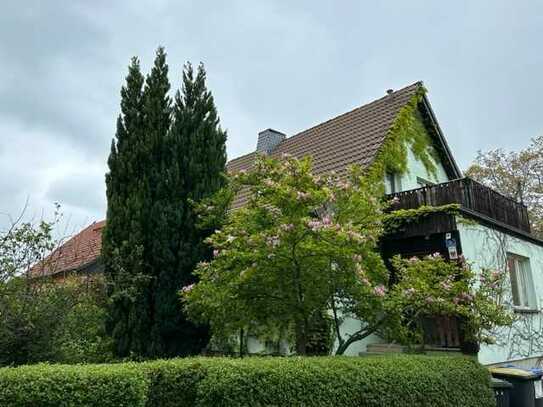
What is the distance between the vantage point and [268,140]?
18500mm

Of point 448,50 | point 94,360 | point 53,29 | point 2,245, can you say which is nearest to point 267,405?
point 94,360

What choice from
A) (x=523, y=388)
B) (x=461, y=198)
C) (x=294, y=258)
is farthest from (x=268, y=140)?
(x=523, y=388)

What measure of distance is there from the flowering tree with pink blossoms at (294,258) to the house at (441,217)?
2.69m

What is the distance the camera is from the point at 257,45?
11.8 metres

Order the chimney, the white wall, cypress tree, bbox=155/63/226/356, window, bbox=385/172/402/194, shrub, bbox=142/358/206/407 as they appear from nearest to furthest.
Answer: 1. shrub, bbox=142/358/206/407
2. cypress tree, bbox=155/63/226/356
3. the white wall
4. window, bbox=385/172/402/194
5. the chimney

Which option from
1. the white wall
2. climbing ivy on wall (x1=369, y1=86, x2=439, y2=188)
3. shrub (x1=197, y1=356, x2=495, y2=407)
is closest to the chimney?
climbing ivy on wall (x1=369, y1=86, x2=439, y2=188)

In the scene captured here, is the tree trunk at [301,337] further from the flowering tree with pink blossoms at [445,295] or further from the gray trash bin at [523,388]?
the gray trash bin at [523,388]

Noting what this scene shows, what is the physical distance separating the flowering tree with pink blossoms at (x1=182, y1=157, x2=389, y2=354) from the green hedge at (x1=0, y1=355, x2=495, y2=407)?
1.45 m

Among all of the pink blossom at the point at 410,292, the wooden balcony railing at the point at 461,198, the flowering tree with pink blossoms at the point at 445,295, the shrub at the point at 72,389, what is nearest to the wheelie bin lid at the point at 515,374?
the flowering tree with pink blossoms at the point at 445,295

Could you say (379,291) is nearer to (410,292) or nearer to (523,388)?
(410,292)

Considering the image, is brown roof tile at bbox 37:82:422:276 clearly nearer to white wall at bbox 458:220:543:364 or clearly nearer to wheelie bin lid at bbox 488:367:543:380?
white wall at bbox 458:220:543:364

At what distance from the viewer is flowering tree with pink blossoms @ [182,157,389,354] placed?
695 cm

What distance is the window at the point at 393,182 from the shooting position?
13.1m

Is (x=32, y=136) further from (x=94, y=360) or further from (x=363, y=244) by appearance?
(x=363, y=244)
